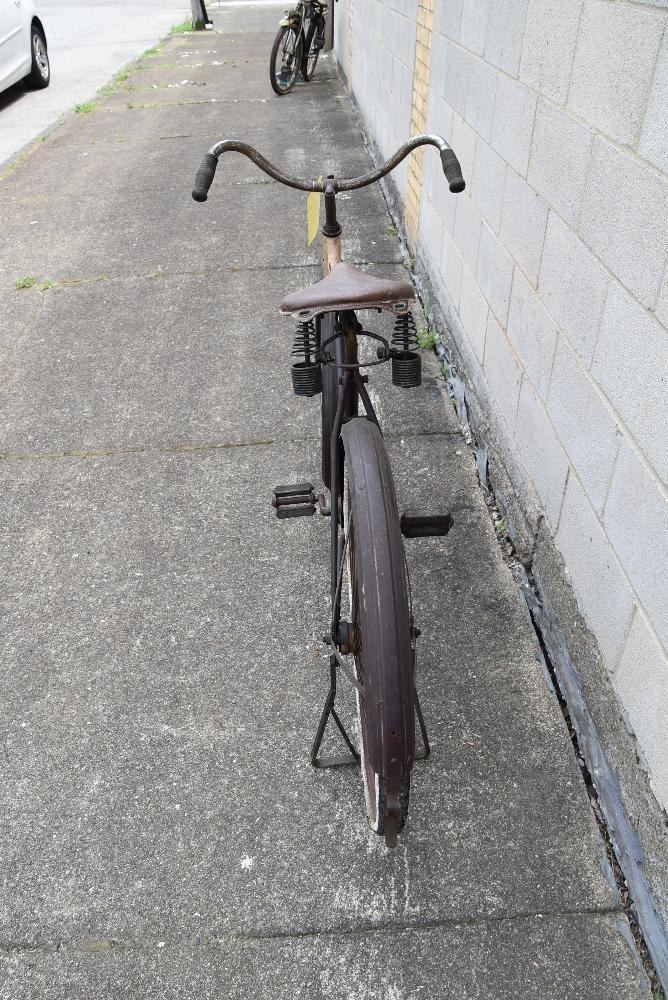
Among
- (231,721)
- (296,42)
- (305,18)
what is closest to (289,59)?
(296,42)

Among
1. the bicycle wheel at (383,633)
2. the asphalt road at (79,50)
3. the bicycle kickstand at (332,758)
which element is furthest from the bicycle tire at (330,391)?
the asphalt road at (79,50)

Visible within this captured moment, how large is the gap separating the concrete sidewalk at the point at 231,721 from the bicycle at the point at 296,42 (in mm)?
7003

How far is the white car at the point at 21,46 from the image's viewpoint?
949 centimetres

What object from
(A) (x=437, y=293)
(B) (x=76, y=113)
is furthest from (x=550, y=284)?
(B) (x=76, y=113)

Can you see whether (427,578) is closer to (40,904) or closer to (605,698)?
(605,698)

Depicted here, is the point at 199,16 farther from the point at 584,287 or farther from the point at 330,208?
the point at 584,287

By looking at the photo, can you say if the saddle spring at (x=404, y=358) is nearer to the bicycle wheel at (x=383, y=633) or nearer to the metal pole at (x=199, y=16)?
the bicycle wheel at (x=383, y=633)

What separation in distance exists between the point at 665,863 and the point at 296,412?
2.73 m

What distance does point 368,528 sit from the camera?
1.79 meters

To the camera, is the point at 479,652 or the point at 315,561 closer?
the point at 479,652

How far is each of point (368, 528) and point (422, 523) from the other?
601 mm

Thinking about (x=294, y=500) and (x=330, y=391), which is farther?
(x=294, y=500)

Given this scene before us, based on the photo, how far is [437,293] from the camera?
4.58m

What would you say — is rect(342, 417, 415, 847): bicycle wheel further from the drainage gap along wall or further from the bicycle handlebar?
the bicycle handlebar
